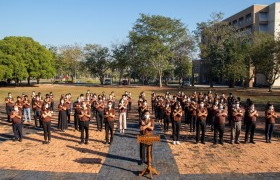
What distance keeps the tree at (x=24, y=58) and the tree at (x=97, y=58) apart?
42.9ft

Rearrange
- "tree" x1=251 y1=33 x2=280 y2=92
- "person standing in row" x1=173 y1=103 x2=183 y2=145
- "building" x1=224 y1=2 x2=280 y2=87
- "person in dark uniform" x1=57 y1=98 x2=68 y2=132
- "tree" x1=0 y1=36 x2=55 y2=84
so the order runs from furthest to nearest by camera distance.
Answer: "building" x1=224 y1=2 x2=280 y2=87
"tree" x1=0 y1=36 x2=55 y2=84
"tree" x1=251 y1=33 x2=280 y2=92
"person in dark uniform" x1=57 y1=98 x2=68 y2=132
"person standing in row" x1=173 y1=103 x2=183 y2=145

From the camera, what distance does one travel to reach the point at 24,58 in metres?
59.8

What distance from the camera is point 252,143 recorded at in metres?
14.4

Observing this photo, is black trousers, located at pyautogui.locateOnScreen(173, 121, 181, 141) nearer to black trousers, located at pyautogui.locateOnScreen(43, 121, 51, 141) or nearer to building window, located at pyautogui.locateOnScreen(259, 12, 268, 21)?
black trousers, located at pyautogui.locateOnScreen(43, 121, 51, 141)

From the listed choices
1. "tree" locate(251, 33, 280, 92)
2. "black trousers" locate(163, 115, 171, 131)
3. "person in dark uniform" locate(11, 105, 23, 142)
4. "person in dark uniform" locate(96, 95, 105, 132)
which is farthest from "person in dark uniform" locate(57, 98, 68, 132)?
"tree" locate(251, 33, 280, 92)

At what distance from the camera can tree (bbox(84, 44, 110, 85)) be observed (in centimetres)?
7575

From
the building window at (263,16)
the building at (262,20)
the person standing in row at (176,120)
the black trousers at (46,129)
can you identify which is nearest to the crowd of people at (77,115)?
the black trousers at (46,129)

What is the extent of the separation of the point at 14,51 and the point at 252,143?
53.4 meters

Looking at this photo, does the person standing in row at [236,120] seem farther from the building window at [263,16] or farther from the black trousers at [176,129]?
the building window at [263,16]

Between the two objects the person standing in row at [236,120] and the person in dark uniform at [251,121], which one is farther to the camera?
the person in dark uniform at [251,121]

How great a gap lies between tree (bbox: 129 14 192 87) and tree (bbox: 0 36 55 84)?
59.5 ft

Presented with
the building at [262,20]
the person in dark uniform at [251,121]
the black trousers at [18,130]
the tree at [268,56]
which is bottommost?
the black trousers at [18,130]

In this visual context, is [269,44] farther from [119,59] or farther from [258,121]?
[119,59]

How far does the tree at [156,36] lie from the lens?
5712 cm
